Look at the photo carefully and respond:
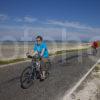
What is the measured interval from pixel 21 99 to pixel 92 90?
112 inches

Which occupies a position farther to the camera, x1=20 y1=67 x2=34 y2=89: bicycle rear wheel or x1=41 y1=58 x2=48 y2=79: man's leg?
x1=41 y1=58 x2=48 y2=79: man's leg

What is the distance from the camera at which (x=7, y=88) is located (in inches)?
309

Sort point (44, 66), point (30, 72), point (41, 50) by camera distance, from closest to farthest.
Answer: point (30, 72)
point (41, 50)
point (44, 66)

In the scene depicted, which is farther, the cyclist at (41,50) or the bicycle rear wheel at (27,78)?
the cyclist at (41,50)

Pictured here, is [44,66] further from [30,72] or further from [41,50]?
[30,72]

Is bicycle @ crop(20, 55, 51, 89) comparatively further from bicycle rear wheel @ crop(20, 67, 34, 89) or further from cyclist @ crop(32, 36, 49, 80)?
cyclist @ crop(32, 36, 49, 80)

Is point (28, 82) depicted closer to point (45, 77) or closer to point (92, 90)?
point (45, 77)

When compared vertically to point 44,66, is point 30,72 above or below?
below

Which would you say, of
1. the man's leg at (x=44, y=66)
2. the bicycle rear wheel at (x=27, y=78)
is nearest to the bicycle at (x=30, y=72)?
the bicycle rear wheel at (x=27, y=78)

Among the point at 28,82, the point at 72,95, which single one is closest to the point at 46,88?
the point at 28,82

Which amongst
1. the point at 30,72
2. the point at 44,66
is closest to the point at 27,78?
the point at 30,72

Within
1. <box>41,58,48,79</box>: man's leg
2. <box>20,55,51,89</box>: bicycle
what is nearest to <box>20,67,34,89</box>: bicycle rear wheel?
<box>20,55,51,89</box>: bicycle

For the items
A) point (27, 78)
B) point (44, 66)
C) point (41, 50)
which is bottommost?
point (27, 78)

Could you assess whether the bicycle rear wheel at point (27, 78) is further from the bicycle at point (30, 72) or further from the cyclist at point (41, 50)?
the cyclist at point (41, 50)
